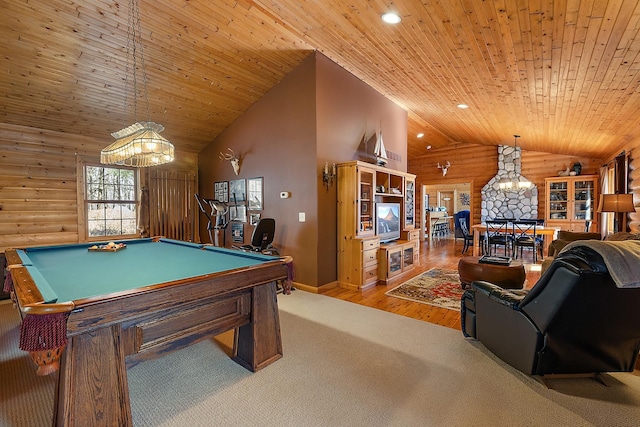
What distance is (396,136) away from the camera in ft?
21.5

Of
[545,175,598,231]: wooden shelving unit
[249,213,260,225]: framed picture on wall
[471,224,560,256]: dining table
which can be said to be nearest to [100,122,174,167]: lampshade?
[249,213,260,225]: framed picture on wall

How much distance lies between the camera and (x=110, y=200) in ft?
18.6

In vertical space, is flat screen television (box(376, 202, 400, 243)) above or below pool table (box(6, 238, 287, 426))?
above

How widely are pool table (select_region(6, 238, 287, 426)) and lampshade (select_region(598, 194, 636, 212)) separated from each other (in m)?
4.94

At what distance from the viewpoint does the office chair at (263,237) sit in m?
4.66

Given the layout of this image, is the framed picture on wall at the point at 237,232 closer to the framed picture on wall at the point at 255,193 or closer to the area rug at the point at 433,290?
the framed picture on wall at the point at 255,193

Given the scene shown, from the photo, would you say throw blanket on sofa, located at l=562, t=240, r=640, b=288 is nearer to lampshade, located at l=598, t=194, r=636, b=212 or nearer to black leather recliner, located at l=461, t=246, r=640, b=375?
black leather recliner, located at l=461, t=246, r=640, b=375

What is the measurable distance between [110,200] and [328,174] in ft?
13.9

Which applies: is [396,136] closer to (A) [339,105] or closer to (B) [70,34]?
(A) [339,105]

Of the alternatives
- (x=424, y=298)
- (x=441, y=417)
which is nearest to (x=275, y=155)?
(x=424, y=298)

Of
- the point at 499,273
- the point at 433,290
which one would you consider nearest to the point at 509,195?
the point at 433,290

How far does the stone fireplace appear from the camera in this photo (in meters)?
8.45

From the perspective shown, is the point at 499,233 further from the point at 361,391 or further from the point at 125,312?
the point at 125,312

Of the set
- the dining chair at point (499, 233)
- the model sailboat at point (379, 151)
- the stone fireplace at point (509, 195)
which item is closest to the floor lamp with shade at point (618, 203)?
the dining chair at point (499, 233)
